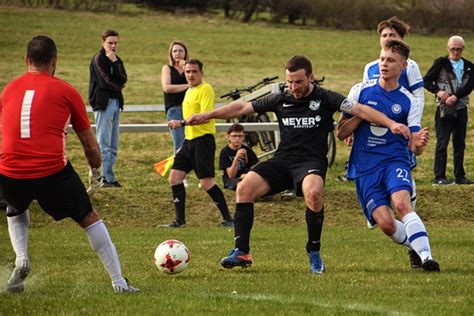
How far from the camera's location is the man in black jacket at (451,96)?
17.6 m

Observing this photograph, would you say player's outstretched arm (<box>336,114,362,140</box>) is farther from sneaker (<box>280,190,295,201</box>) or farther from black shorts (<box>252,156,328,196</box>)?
sneaker (<box>280,190,295,201</box>)

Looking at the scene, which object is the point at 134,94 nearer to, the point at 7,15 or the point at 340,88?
the point at 340,88

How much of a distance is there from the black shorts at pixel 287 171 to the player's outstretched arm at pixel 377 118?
1.97 feet

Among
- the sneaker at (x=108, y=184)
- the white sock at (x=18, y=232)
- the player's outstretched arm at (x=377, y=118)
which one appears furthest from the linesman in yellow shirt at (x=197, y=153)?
the white sock at (x=18, y=232)

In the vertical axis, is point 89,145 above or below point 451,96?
above

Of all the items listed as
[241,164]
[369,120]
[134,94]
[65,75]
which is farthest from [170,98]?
[65,75]

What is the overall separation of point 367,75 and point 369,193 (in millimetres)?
1480

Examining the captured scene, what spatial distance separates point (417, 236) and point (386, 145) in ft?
2.95

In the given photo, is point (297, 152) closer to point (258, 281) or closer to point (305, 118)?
point (305, 118)

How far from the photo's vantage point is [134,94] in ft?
106

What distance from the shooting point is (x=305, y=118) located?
33.4ft

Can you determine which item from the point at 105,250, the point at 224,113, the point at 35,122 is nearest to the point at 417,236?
the point at 224,113

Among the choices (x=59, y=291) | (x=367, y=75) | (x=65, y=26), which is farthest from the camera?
(x=65, y=26)

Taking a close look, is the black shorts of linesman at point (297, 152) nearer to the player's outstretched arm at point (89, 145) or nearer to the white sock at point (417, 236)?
the white sock at point (417, 236)
